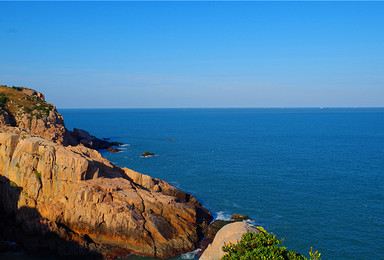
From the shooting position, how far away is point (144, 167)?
83.1 meters

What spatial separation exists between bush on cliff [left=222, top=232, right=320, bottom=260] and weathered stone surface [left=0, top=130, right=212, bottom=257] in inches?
672

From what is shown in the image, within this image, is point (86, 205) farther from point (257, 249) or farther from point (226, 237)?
point (257, 249)

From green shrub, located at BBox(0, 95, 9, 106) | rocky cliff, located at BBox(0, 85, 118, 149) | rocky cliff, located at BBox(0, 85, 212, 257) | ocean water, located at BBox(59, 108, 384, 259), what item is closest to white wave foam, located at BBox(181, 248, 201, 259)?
rocky cliff, located at BBox(0, 85, 212, 257)

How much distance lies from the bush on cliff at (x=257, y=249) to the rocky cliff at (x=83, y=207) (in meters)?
17.1

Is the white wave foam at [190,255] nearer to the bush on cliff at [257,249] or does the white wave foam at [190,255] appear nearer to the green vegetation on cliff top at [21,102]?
the bush on cliff at [257,249]

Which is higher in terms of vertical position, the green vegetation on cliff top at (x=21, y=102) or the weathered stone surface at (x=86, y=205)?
the green vegetation on cliff top at (x=21, y=102)

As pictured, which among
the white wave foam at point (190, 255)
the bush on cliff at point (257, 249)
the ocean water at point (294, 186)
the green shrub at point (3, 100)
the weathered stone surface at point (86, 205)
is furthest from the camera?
the green shrub at point (3, 100)

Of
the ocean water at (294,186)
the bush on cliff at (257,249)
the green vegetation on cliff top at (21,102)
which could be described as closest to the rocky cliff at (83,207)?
the ocean water at (294,186)

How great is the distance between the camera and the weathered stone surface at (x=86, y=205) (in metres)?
39.5

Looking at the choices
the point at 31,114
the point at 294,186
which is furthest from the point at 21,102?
the point at 294,186

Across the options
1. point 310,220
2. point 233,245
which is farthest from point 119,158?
point 233,245

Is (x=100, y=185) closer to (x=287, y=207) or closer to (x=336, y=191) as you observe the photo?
(x=287, y=207)

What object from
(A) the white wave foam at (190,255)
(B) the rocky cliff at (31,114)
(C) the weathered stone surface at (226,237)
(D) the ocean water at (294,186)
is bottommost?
(A) the white wave foam at (190,255)

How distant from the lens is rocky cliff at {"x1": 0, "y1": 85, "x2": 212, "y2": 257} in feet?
129
